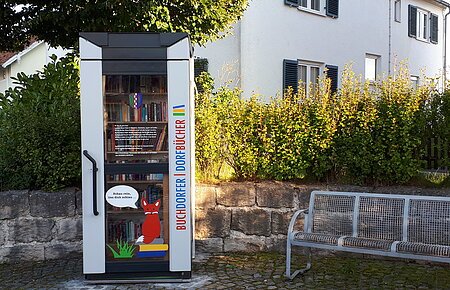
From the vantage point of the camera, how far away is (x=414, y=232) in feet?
18.9

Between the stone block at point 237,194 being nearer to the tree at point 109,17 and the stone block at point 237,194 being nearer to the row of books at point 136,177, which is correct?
the row of books at point 136,177

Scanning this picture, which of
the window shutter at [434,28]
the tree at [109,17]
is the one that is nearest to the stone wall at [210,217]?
the tree at [109,17]

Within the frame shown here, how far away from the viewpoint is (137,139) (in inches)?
224

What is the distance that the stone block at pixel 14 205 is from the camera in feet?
21.2

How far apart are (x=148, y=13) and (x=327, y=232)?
3787 millimetres

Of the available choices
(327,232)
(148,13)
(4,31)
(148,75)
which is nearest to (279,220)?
(327,232)

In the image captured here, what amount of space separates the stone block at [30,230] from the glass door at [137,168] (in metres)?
1.22

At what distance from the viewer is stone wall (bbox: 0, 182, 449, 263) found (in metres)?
6.48

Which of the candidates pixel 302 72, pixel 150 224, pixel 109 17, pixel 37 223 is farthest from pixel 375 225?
pixel 302 72

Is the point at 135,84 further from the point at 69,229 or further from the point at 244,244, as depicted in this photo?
the point at 244,244

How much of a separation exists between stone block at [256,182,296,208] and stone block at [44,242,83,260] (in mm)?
2166

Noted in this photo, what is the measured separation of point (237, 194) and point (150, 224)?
1.45m

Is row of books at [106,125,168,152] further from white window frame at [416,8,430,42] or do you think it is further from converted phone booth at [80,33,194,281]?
white window frame at [416,8,430,42]

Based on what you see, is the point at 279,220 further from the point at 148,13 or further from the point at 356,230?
the point at 148,13
